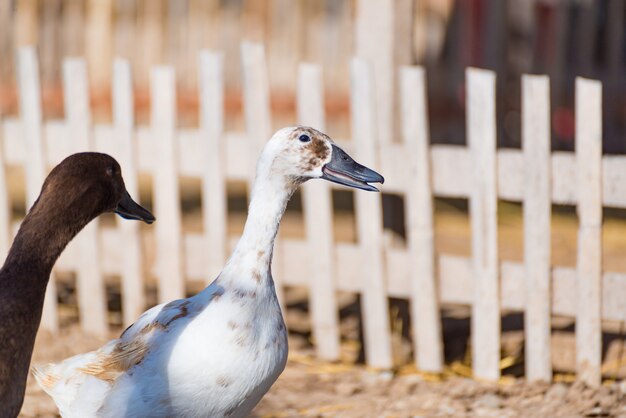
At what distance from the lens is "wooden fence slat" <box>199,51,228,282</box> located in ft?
18.9

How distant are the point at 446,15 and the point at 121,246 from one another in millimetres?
5728

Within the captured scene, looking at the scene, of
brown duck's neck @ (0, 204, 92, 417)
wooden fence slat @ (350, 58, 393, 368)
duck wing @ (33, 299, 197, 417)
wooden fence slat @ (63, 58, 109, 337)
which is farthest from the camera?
wooden fence slat @ (63, 58, 109, 337)

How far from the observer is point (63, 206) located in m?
3.43

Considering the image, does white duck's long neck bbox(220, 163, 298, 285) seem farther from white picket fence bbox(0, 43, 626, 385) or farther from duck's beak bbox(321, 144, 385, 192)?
white picket fence bbox(0, 43, 626, 385)

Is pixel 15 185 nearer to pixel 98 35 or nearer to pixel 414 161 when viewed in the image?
pixel 98 35

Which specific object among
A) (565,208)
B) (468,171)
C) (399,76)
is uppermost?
(399,76)

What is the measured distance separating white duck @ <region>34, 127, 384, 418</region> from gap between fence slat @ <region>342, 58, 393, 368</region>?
1.53 metres

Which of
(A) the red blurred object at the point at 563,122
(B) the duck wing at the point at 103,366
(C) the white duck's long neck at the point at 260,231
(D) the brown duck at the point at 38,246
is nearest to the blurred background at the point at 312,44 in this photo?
(A) the red blurred object at the point at 563,122

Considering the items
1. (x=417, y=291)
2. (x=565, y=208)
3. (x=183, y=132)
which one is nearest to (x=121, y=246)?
(x=183, y=132)

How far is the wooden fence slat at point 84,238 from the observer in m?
6.10

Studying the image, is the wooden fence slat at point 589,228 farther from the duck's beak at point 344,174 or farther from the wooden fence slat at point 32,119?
the wooden fence slat at point 32,119

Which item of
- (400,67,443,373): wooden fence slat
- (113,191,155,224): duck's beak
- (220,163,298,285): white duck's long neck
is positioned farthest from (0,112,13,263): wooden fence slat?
(220,163,298,285): white duck's long neck

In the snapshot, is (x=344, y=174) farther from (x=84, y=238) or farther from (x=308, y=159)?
(x=84, y=238)

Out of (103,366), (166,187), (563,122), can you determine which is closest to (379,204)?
(166,187)
